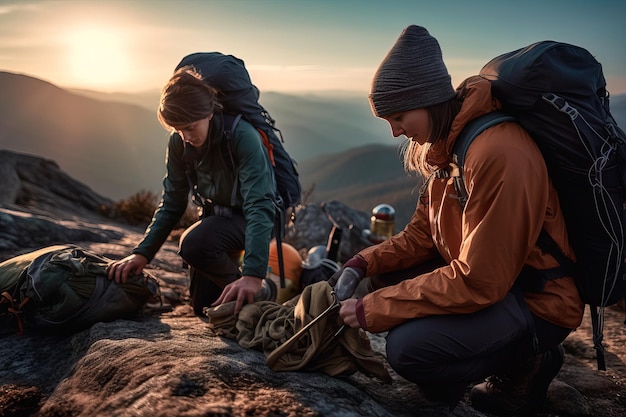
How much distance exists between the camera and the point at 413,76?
2.95 meters

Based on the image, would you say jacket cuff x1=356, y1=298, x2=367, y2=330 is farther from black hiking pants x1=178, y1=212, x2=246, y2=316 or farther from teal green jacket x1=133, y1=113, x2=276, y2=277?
black hiking pants x1=178, y1=212, x2=246, y2=316

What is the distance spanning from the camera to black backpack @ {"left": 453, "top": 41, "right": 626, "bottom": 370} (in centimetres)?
274

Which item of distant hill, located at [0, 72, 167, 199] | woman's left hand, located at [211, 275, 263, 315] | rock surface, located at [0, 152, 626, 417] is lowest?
rock surface, located at [0, 152, 626, 417]

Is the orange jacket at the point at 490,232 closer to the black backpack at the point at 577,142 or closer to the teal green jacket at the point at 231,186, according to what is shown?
the black backpack at the point at 577,142

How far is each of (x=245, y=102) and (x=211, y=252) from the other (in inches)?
57.6

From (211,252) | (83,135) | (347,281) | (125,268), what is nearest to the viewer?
(347,281)

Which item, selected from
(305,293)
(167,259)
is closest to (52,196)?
(167,259)

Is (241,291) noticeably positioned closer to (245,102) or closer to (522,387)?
(245,102)

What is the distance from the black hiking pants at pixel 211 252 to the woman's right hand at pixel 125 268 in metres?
0.39

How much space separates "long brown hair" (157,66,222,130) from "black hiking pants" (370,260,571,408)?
2.42 meters

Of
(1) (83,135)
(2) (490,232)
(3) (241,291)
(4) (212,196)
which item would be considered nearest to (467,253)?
(2) (490,232)

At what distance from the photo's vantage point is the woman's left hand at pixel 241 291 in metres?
3.94

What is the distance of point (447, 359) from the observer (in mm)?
2898

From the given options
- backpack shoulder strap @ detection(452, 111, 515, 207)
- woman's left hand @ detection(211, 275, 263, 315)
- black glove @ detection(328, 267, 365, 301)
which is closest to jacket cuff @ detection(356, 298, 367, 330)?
black glove @ detection(328, 267, 365, 301)
